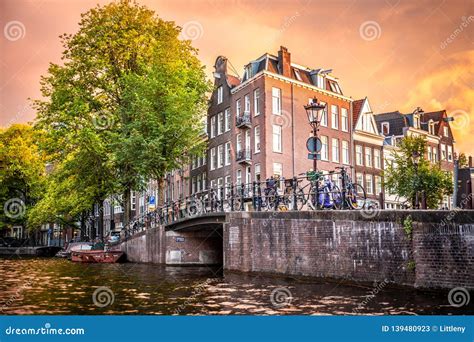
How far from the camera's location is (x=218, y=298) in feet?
35.5

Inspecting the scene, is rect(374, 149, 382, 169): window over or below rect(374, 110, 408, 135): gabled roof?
below

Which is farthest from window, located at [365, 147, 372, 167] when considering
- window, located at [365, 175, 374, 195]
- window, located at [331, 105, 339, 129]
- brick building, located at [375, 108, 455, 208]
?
window, located at [331, 105, 339, 129]

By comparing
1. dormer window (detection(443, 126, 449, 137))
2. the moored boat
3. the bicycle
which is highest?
dormer window (detection(443, 126, 449, 137))

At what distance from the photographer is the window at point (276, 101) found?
33.3 m

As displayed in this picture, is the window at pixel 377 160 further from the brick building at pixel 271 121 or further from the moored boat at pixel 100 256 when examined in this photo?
the moored boat at pixel 100 256

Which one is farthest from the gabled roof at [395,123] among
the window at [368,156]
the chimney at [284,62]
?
the chimney at [284,62]

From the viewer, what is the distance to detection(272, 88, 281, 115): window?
3331 centimetres

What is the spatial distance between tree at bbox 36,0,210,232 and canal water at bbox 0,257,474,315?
12009 millimetres

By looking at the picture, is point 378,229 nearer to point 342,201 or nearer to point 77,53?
point 342,201

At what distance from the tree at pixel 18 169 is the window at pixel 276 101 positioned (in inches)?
713

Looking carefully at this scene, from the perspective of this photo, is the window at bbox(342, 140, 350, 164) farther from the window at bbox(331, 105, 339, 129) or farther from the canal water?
the canal water

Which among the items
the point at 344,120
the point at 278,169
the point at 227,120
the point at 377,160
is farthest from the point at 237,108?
the point at 377,160

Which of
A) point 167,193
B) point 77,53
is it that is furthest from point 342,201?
point 167,193

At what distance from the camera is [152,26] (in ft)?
92.9
